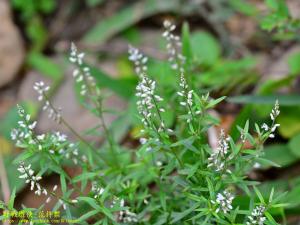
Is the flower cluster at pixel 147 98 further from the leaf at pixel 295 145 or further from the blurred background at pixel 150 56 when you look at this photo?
the leaf at pixel 295 145

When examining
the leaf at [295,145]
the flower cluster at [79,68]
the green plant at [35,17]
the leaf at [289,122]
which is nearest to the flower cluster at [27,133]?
the flower cluster at [79,68]

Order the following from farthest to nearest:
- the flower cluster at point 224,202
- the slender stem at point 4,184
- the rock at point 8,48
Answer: the rock at point 8,48, the slender stem at point 4,184, the flower cluster at point 224,202

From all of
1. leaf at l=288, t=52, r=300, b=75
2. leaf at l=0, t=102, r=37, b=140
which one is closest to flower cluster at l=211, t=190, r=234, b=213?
leaf at l=288, t=52, r=300, b=75

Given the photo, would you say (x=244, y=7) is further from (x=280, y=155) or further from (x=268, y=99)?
(x=280, y=155)

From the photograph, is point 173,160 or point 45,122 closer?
point 173,160

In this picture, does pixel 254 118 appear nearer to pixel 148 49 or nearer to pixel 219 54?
pixel 219 54

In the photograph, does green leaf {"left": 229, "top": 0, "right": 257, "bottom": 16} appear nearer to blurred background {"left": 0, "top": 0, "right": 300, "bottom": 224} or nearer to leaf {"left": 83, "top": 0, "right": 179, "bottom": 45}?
blurred background {"left": 0, "top": 0, "right": 300, "bottom": 224}

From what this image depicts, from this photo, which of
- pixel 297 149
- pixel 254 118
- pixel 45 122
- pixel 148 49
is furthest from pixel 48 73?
pixel 297 149

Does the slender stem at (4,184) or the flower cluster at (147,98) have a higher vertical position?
the flower cluster at (147,98)
